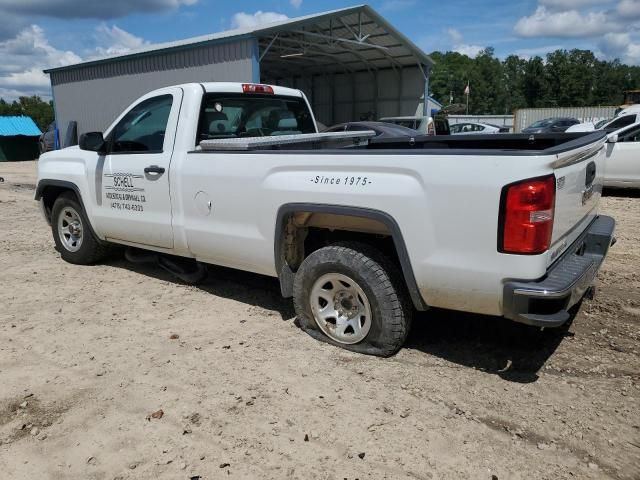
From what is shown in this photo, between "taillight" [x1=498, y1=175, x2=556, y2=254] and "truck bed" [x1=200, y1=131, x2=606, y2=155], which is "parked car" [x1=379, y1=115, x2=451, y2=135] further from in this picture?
"taillight" [x1=498, y1=175, x2=556, y2=254]

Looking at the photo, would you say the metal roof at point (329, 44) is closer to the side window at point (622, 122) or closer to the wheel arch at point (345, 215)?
the side window at point (622, 122)

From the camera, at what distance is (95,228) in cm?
570

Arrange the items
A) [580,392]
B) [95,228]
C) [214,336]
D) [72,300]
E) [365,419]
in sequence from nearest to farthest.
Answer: [365,419]
[580,392]
[214,336]
[72,300]
[95,228]

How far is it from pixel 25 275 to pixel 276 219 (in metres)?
3.53

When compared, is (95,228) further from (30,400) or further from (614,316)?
(614,316)

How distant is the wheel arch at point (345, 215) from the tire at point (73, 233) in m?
2.72

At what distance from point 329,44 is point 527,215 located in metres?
18.8

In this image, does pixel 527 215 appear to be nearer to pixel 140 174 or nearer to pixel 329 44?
pixel 140 174

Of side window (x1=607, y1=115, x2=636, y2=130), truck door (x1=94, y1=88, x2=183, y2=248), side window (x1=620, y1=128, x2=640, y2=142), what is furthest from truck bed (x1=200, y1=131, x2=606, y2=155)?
side window (x1=607, y1=115, x2=636, y2=130)

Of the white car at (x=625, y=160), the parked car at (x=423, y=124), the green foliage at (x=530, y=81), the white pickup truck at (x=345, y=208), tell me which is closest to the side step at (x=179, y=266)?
the white pickup truck at (x=345, y=208)

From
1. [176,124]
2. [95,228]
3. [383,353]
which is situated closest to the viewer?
[383,353]

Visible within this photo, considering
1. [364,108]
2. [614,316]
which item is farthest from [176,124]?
[364,108]

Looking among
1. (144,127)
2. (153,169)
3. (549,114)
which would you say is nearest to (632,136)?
(144,127)

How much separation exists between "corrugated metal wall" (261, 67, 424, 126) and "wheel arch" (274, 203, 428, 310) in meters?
20.7
